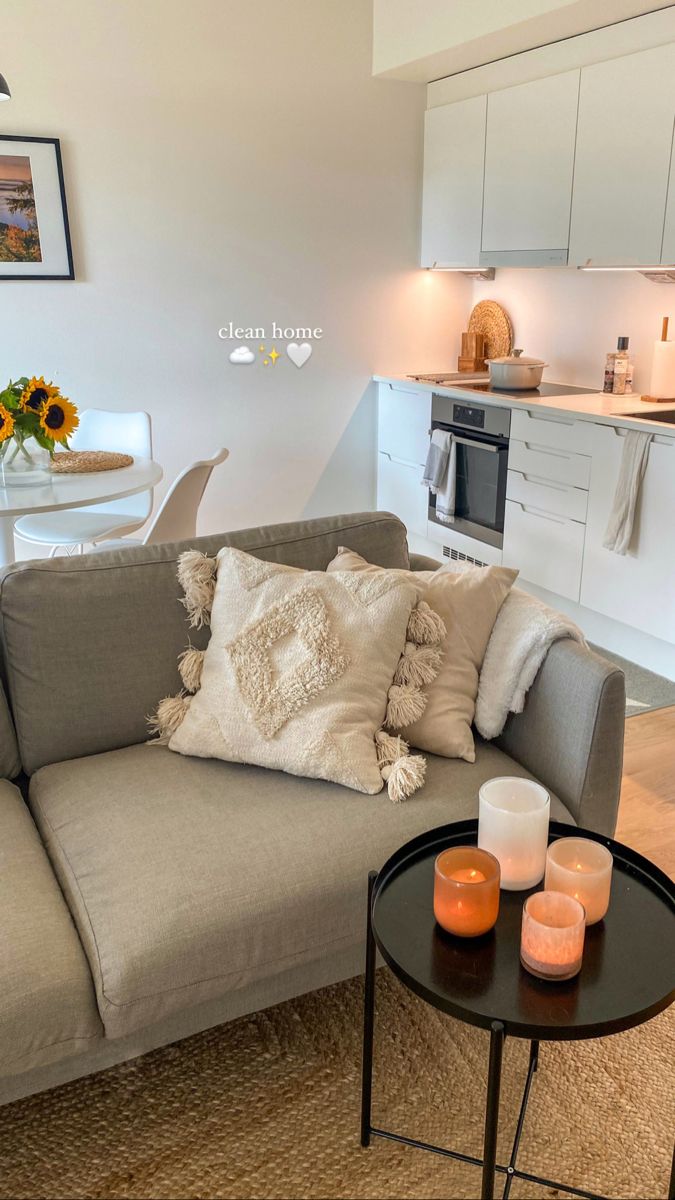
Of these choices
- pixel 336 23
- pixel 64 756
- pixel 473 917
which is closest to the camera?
pixel 473 917

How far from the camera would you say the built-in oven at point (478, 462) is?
401 cm

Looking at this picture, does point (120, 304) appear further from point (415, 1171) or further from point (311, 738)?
point (415, 1171)

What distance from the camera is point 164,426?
4.39 m

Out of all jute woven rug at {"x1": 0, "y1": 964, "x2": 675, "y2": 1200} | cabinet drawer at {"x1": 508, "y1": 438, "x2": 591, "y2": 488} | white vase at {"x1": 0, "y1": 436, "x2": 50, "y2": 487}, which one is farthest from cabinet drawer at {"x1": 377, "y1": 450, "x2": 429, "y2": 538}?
jute woven rug at {"x1": 0, "y1": 964, "x2": 675, "y2": 1200}

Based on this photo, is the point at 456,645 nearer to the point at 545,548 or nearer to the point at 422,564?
the point at 422,564

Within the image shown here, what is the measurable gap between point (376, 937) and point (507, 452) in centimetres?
293

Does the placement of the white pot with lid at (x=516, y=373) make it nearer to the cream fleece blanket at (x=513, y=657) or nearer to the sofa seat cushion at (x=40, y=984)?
the cream fleece blanket at (x=513, y=657)

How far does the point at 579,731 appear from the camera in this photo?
1780mm

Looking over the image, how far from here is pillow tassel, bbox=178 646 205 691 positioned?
1.95 metres

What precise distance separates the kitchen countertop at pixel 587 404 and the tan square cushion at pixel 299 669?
1.68 meters

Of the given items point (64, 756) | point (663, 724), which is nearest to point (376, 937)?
point (64, 756)

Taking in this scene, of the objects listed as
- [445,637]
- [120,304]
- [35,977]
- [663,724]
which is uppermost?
[120,304]

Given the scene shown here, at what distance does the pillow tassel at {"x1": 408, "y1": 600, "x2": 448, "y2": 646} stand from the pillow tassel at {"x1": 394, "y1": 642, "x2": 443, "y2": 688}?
2cm

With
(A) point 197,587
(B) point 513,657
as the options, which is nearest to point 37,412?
(A) point 197,587
